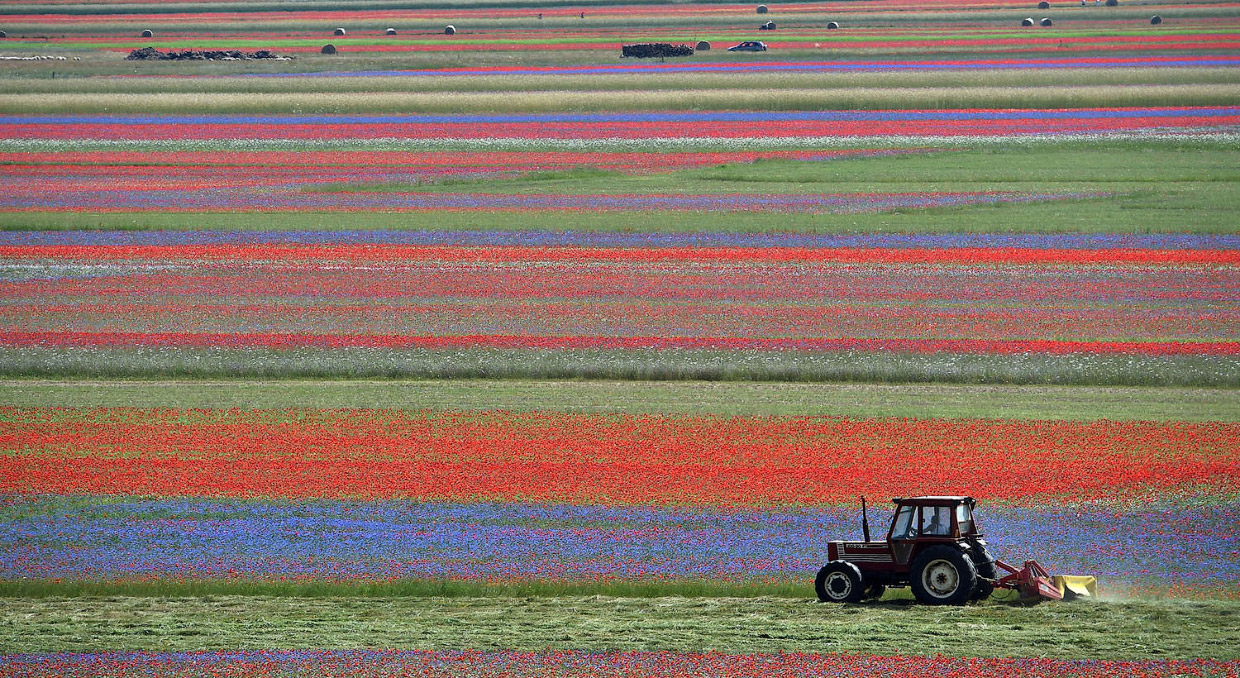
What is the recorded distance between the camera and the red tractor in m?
17.6

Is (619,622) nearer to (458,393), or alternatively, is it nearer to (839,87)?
(458,393)

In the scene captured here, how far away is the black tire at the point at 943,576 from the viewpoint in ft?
57.4

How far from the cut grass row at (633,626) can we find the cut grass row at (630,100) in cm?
6754

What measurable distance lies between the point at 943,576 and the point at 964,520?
0.73m

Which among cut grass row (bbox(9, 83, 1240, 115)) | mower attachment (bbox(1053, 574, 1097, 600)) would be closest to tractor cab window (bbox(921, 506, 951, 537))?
mower attachment (bbox(1053, 574, 1097, 600))

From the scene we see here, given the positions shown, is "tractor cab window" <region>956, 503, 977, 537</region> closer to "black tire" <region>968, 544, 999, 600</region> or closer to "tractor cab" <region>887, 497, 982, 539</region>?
"tractor cab" <region>887, 497, 982, 539</region>

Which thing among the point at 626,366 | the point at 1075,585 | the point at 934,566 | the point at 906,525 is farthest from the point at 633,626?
the point at 626,366

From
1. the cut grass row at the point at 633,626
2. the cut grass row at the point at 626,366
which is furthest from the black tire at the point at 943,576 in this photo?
the cut grass row at the point at 626,366

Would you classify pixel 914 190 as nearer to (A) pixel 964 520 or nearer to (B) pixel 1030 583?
(A) pixel 964 520

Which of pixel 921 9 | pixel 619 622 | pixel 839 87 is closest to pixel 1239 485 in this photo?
pixel 619 622

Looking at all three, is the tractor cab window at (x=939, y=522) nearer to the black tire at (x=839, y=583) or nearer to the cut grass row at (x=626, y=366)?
the black tire at (x=839, y=583)

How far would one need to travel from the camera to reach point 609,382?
32.1 meters

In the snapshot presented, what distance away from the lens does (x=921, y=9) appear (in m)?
153

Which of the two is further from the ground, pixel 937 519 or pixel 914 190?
pixel 914 190
